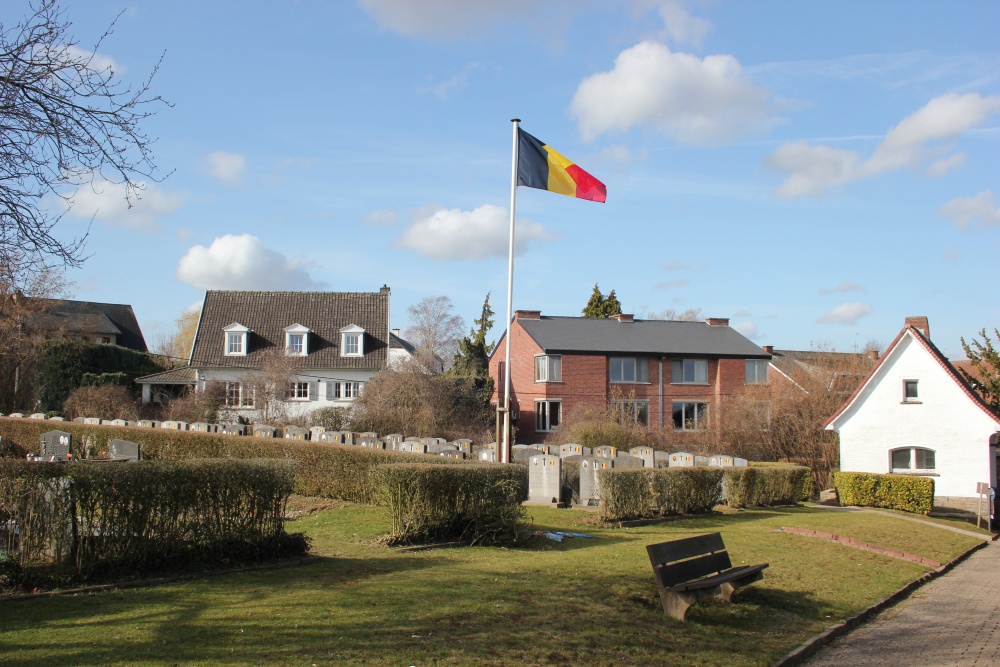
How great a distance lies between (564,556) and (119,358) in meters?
43.4

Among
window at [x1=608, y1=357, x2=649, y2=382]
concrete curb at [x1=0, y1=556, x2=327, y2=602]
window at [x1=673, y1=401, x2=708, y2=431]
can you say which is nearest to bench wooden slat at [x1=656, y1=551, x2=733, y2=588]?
concrete curb at [x1=0, y1=556, x2=327, y2=602]

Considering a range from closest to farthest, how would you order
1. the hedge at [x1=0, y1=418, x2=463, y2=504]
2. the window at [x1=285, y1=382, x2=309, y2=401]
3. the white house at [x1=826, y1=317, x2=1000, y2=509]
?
the hedge at [x1=0, y1=418, x2=463, y2=504]
the white house at [x1=826, y1=317, x2=1000, y2=509]
the window at [x1=285, y1=382, x2=309, y2=401]

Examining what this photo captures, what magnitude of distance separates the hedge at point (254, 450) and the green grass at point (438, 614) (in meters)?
3.79

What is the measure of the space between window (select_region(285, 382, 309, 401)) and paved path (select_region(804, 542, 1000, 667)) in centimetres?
3731

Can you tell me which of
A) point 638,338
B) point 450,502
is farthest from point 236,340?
point 450,502

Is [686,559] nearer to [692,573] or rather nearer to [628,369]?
[692,573]

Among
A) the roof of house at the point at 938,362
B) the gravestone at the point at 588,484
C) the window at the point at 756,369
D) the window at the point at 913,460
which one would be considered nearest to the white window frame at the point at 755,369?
the window at the point at 756,369

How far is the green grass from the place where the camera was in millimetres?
7277

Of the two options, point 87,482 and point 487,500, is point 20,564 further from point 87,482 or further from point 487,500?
point 487,500

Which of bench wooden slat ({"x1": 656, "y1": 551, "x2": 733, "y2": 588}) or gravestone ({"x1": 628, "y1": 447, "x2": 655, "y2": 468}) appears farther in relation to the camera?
gravestone ({"x1": 628, "y1": 447, "x2": 655, "y2": 468})

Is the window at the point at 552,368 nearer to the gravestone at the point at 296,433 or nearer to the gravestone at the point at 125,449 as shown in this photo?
the gravestone at the point at 296,433

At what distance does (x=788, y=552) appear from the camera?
15219mm

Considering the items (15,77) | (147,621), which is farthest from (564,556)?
(15,77)

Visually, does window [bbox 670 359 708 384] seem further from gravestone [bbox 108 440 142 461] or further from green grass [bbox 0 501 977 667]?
green grass [bbox 0 501 977 667]
